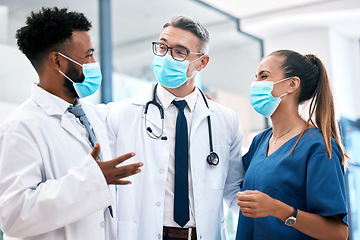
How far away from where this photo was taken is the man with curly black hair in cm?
139

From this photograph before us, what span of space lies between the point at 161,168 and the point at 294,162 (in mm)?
548

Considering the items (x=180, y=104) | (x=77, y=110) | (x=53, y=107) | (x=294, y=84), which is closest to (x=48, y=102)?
(x=53, y=107)

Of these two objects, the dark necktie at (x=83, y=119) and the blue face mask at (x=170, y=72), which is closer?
the dark necktie at (x=83, y=119)

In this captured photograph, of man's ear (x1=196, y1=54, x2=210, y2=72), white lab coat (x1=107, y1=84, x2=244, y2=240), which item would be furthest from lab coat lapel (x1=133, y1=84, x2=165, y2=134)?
man's ear (x1=196, y1=54, x2=210, y2=72)

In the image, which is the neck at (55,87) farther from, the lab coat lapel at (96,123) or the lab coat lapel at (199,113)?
the lab coat lapel at (199,113)

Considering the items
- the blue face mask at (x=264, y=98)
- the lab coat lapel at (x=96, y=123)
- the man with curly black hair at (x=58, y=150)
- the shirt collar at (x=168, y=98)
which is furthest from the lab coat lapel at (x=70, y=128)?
the blue face mask at (x=264, y=98)

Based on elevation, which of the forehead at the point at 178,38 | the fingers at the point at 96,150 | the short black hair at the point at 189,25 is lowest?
the fingers at the point at 96,150

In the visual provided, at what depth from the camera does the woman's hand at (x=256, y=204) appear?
1550 mm

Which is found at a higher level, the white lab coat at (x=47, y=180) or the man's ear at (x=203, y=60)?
the man's ear at (x=203, y=60)

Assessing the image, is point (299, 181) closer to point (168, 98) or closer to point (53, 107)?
point (168, 98)

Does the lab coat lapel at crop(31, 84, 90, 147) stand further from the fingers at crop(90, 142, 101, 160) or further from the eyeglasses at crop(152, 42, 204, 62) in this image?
the eyeglasses at crop(152, 42, 204, 62)

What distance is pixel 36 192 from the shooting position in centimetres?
139

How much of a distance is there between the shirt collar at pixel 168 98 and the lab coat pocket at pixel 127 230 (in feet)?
1.79

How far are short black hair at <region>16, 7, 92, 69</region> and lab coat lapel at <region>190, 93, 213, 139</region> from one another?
0.68 m
